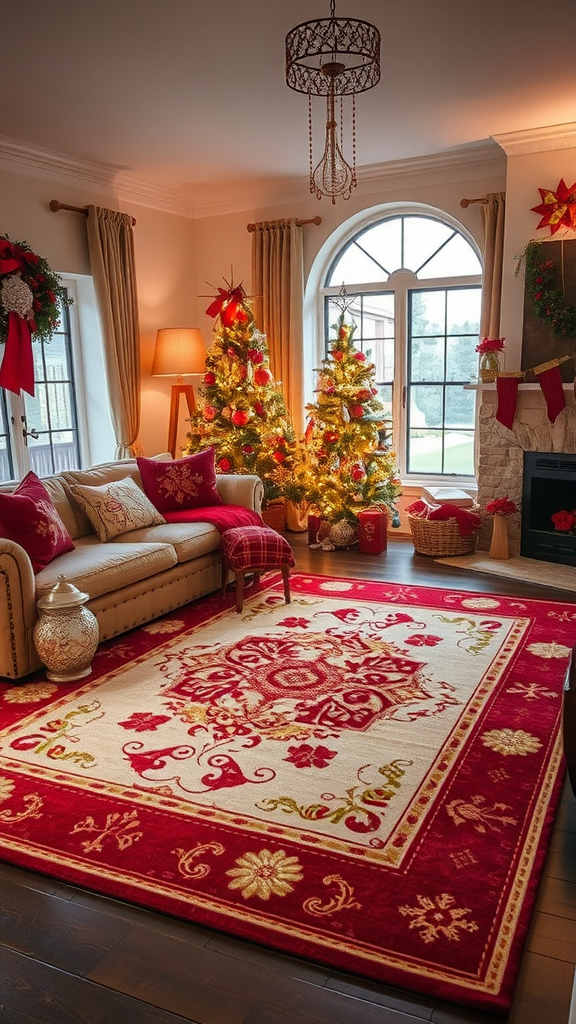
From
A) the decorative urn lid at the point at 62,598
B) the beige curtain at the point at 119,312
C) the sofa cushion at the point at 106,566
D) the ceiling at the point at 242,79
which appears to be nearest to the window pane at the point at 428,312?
the ceiling at the point at 242,79

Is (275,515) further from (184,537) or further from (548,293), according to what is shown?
(548,293)

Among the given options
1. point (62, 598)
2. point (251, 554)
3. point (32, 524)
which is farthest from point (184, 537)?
point (62, 598)

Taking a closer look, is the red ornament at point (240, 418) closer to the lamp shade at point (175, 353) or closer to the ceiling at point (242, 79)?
the lamp shade at point (175, 353)

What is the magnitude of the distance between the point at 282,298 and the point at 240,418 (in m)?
1.29

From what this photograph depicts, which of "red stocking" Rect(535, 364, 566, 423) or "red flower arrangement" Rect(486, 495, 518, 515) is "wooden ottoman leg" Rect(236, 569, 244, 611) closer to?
"red flower arrangement" Rect(486, 495, 518, 515)

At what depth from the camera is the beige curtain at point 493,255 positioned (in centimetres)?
596

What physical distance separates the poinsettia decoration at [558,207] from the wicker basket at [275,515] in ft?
10.1

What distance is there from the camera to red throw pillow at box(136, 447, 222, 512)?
17.3 feet

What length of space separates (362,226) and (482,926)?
6.12 metres

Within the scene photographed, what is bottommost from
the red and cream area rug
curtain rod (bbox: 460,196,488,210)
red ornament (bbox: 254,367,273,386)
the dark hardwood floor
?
the dark hardwood floor

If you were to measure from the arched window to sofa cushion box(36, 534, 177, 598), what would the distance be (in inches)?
126

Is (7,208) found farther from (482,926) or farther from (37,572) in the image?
(482,926)

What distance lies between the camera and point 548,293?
5523 millimetres

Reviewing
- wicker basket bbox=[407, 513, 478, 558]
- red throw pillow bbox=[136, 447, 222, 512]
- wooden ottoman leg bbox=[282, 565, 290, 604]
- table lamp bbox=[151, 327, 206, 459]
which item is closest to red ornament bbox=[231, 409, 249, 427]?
table lamp bbox=[151, 327, 206, 459]
